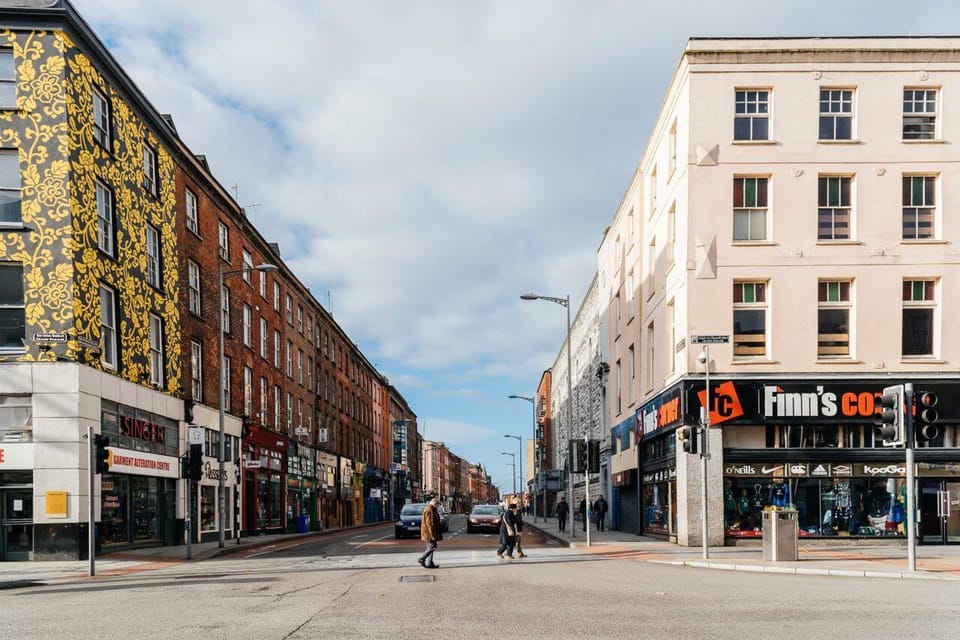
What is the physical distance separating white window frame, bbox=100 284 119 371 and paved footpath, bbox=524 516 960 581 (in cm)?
1454

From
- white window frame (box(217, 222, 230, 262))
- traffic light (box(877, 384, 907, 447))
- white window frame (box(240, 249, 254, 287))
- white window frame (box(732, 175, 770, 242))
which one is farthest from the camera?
white window frame (box(240, 249, 254, 287))

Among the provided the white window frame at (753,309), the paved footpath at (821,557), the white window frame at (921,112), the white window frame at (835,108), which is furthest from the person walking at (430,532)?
the white window frame at (921,112)

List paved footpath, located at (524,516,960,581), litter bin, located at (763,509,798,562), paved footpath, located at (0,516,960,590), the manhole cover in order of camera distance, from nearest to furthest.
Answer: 1. the manhole cover
2. paved footpath, located at (524,516,960,581)
3. paved footpath, located at (0,516,960,590)
4. litter bin, located at (763,509,798,562)

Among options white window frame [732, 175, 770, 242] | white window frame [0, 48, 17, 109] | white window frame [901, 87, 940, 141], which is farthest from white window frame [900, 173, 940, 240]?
white window frame [0, 48, 17, 109]

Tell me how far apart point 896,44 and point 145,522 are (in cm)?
2672

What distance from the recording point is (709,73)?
2672cm

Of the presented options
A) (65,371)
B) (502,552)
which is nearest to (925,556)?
(502,552)

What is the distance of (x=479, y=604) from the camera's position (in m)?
13.0

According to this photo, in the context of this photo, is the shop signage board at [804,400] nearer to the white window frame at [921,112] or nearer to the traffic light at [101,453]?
the white window frame at [921,112]

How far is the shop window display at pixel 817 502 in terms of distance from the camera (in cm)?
2608

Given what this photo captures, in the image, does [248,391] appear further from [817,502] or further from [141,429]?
[817,502]

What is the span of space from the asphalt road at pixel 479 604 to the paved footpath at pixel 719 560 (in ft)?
2.71

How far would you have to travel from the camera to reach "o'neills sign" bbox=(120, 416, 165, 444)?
88.7ft

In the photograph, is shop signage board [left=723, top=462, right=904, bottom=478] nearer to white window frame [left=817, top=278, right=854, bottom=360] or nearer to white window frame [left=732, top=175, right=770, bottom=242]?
white window frame [left=817, top=278, right=854, bottom=360]
